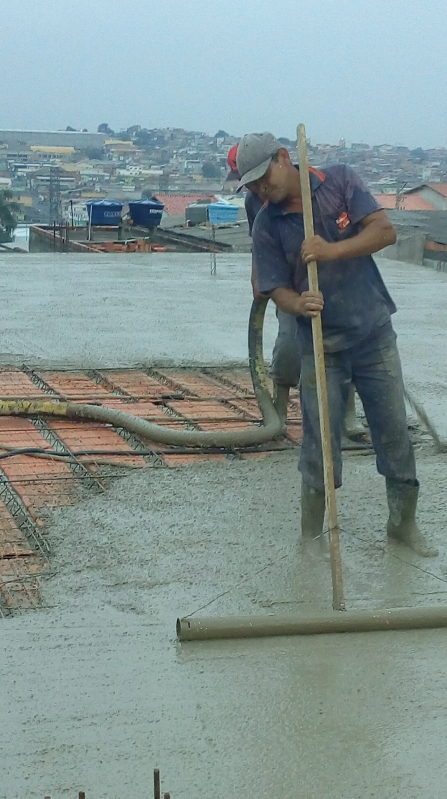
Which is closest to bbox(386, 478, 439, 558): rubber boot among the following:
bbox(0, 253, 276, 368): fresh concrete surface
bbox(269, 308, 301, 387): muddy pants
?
bbox(269, 308, 301, 387): muddy pants

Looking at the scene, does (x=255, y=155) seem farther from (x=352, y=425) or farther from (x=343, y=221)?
(x=352, y=425)

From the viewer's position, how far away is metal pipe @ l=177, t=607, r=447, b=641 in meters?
3.10

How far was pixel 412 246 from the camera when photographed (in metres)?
15.1

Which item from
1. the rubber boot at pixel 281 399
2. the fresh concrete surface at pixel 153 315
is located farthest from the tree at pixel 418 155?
the rubber boot at pixel 281 399

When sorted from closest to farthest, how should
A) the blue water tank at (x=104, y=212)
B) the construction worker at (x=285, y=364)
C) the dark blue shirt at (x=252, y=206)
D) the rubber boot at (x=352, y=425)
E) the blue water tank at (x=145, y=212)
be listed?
the dark blue shirt at (x=252, y=206)
the construction worker at (x=285, y=364)
the rubber boot at (x=352, y=425)
the blue water tank at (x=104, y=212)
the blue water tank at (x=145, y=212)

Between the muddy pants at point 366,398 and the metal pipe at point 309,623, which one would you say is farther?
the muddy pants at point 366,398

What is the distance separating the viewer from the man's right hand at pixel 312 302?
11.4ft

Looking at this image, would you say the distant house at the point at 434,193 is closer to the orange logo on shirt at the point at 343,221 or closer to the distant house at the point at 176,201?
the distant house at the point at 176,201

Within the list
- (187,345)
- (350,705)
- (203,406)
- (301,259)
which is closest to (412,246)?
(187,345)

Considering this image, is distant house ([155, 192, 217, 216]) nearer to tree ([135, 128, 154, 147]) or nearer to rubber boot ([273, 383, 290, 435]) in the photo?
tree ([135, 128, 154, 147])

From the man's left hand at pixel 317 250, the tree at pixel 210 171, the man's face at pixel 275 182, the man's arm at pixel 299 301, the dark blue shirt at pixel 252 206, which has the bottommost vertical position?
the tree at pixel 210 171

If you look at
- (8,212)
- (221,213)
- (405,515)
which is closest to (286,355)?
(405,515)

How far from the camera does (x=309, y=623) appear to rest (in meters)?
3.13

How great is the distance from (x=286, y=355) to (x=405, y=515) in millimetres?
1399
